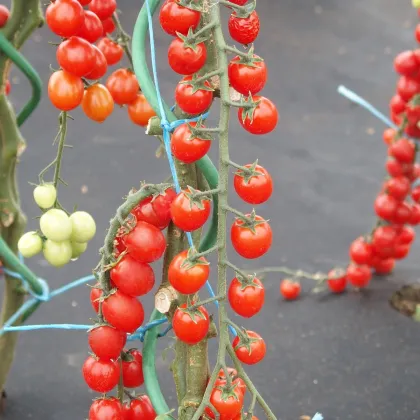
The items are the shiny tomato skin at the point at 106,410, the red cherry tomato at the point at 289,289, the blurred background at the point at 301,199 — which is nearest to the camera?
the shiny tomato skin at the point at 106,410

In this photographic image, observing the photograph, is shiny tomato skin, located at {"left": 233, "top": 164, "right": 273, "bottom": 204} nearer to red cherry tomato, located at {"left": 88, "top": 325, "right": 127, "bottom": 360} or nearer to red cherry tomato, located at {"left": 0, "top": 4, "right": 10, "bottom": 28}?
red cherry tomato, located at {"left": 88, "top": 325, "right": 127, "bottom": 360}

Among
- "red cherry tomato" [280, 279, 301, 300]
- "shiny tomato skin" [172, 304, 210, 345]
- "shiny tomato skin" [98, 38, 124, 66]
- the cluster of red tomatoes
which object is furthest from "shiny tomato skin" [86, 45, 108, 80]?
"red cherry tomato" [280, 279, 301, 300]

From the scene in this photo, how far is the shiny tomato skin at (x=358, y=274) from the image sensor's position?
174 centimetres

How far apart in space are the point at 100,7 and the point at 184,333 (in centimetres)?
45

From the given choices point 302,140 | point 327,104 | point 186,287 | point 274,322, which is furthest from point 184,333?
point 327,104

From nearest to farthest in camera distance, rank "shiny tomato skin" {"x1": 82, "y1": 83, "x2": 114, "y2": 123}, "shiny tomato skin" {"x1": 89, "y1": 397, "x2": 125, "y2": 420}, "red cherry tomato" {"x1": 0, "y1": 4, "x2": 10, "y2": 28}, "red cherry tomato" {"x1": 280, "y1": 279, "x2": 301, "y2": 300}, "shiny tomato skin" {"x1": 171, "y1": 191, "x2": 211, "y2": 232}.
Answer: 1. "shiny tomato skin" {"x1": 171, "y1": 191, "x2": 211, "y2": 232}
2. "shiny tomato skin" {"x1": 89, "y1": 397, "x2": 125, "y2": 420}
3. "shiny tomato skin" {"x1": 82, "y1": 83, "x2": 114, "y2": 123}
4. "red cherry tomato" {"x1": 0, "y1": 4, "x2": 10, "y2": 28}
5. "red cherry tomato" {"x1": 280, "y1": 279, "x2": 301, "y2": 300}

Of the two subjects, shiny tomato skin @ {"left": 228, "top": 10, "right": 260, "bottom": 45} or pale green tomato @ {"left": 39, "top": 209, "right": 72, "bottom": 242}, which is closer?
shiny tomato skin @ {"left": 228, "top": 10, "right": 260, "bottom": 45}

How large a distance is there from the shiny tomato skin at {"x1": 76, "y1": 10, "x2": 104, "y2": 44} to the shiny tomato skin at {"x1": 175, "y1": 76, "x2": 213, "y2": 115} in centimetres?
21

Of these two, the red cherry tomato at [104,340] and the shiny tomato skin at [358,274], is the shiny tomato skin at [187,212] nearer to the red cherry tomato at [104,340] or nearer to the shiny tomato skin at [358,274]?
the red cherry tomato at [104,340]

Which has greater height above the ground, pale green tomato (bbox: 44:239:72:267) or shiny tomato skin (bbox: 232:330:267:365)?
shiny tomato skin (bbox: 232:330:267:365)

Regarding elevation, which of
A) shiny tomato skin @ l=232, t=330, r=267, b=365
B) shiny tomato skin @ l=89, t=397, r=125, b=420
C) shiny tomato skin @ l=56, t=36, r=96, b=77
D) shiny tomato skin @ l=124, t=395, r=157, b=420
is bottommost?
shiny tomato skin @ l=124, t=395, r=157, b=420

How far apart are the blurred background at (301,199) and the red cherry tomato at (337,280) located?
5cm

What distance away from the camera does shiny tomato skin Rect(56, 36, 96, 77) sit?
2.40 feet

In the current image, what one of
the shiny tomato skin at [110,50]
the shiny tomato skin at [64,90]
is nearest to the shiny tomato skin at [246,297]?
the shiny tomato skin at [64,90]
